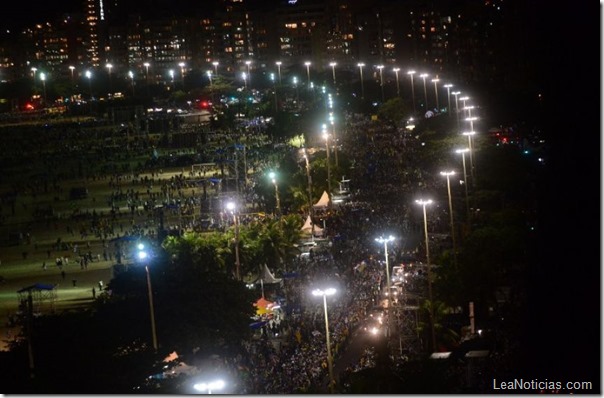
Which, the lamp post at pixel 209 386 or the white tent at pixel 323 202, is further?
the white tent at pixel 323 202

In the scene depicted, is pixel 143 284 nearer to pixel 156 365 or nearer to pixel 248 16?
pixel 156 365

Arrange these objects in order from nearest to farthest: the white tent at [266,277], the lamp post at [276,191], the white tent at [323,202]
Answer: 1. the white tent at [266,277]
2. the lamp post at [276,191]
3. the white tent at [323,202]

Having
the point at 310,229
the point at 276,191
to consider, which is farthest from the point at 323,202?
the point at 310,229

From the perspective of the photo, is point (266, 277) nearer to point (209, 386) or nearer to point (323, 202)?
point (209, 386)

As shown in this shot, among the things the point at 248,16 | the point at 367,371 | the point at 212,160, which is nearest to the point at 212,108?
the point at 212,160

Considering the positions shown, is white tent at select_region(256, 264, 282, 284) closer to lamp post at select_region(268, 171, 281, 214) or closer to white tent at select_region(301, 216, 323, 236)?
white tent at select_region(301, 216, 323, 236)

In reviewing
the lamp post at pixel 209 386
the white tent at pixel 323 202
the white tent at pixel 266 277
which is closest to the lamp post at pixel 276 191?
the white tent at pixel 323 202

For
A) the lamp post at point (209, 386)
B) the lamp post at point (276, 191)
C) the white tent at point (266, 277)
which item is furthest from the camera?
the lamp post at point (276, 191)

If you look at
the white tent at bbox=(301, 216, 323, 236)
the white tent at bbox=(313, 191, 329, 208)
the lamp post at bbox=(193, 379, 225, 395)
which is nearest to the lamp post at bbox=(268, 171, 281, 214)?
the white tent at bbox=(313, 191, 329, 208)

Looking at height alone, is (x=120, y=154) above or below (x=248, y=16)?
below

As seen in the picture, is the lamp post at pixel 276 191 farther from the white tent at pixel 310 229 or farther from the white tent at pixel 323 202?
the white tent at pixel 310 229

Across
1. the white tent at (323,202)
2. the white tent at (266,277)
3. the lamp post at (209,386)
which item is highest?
the lamp post at (209,386)
